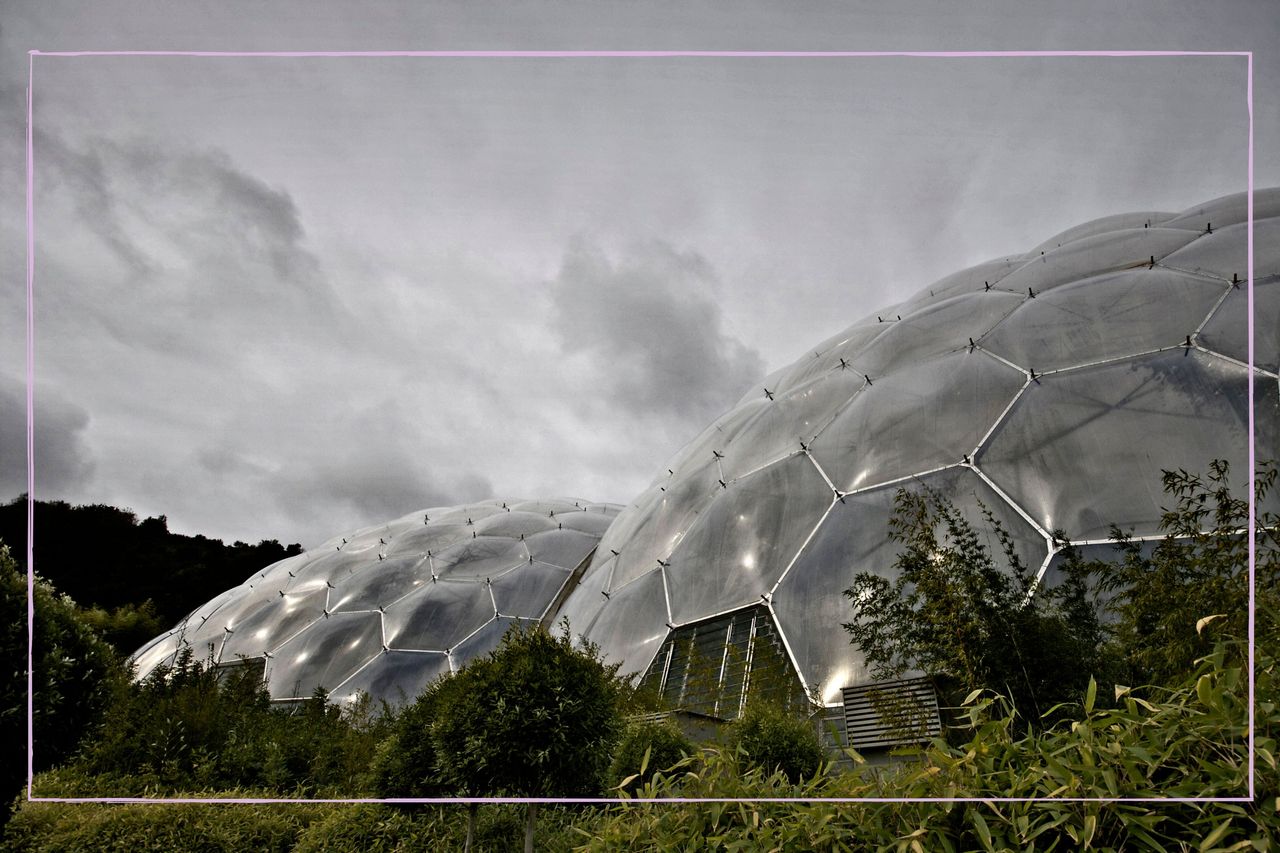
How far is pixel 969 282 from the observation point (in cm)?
909

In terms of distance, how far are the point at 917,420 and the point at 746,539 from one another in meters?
2.22

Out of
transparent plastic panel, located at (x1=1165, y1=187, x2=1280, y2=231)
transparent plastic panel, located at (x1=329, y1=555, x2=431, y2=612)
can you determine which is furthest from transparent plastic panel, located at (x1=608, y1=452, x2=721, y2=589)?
transparent plastic panel, located at (x1=329, y1=555, x2=431, y2=612)

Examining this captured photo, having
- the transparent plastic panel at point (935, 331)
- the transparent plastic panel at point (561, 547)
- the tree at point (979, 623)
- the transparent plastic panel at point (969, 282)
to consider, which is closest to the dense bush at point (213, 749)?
the tree at point (979, 623)

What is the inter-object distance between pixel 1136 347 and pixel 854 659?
3.30m

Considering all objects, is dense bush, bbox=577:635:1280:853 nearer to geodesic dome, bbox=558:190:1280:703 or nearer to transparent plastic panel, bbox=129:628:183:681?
geodesic dome, bbox=558:190:1280:703

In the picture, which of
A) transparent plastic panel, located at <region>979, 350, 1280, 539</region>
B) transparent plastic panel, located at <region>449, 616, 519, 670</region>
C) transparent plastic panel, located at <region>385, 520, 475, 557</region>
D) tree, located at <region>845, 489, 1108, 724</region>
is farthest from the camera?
transparent plastic panel, located at <region>385, 520, 475, 557</region>

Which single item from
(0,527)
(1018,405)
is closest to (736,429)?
(1018,405)

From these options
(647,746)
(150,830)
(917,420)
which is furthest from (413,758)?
(917,420)

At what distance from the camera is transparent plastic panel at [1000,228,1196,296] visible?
682 centimetres

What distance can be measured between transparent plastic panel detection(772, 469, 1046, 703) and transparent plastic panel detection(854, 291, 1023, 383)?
219 cm

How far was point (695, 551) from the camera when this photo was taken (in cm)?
801

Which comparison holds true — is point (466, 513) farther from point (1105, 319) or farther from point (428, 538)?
point (1105, 319)

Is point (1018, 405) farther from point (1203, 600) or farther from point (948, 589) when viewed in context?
point (1203, 600)

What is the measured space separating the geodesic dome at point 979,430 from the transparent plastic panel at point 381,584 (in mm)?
7078
